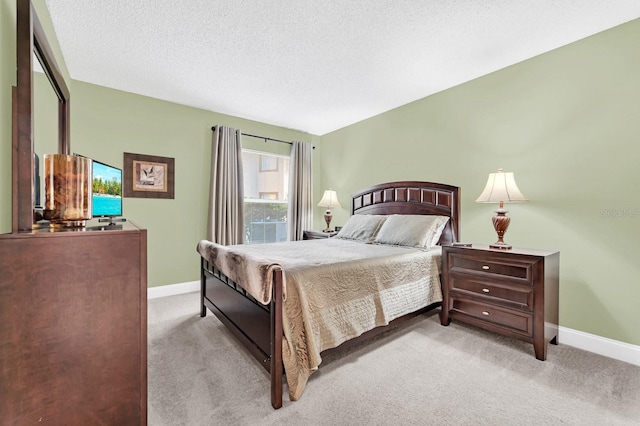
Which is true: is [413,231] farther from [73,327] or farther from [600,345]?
[73,327]

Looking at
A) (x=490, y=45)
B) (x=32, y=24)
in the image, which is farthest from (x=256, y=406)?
(x=490, y=45)

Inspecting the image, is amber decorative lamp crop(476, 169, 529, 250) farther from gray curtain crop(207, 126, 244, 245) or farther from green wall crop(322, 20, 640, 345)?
gray curtain crop(207, 126, 244, 245)

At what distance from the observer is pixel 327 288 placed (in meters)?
1.98

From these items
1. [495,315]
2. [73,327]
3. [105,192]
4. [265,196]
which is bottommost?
[495,315]

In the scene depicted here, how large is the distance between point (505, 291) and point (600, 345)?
835mm

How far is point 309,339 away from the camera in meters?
1.78

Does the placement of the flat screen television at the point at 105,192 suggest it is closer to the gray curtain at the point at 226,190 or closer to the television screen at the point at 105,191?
the television screen at the point at 105,191

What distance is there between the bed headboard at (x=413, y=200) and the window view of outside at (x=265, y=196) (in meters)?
1.39

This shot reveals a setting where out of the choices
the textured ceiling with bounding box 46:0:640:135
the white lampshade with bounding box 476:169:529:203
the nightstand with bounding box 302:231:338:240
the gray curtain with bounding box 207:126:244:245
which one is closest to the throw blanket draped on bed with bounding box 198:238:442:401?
the white lampshade with bounding box 476:169:529:203

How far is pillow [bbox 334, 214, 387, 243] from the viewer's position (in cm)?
359

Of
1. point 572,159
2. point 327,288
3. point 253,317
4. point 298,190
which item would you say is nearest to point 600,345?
point 572,159

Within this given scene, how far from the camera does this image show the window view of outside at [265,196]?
15.5 ft

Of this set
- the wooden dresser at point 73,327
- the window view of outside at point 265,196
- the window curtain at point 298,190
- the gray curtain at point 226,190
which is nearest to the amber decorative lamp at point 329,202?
the window curtain at point 298,190

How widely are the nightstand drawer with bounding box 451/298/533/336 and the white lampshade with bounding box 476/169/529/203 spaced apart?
3.17ft
